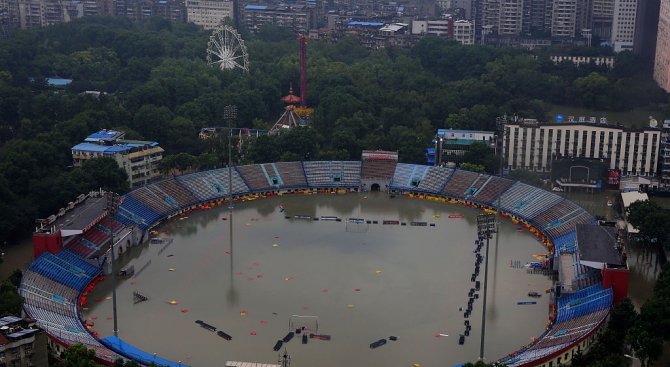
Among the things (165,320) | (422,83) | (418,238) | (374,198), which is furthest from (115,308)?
(422,83)

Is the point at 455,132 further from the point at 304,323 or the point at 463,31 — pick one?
the point at 463,31

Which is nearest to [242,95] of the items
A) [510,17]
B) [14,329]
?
[14,329]

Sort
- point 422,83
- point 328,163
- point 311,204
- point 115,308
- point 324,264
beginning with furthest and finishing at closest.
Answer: point 422,83
point 328,163
point 311,204
point 324,264
point 115,308

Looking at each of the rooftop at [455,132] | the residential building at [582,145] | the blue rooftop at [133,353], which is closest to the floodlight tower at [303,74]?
the rooftop at [455,132]

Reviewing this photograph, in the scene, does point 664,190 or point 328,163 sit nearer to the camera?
point 664,190

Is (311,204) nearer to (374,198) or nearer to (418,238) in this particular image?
(374,198)

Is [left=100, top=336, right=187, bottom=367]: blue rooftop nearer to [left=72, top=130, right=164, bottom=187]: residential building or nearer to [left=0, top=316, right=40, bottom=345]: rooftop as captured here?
[left=0, top=316, right=40, bottom=345]: rooftop
